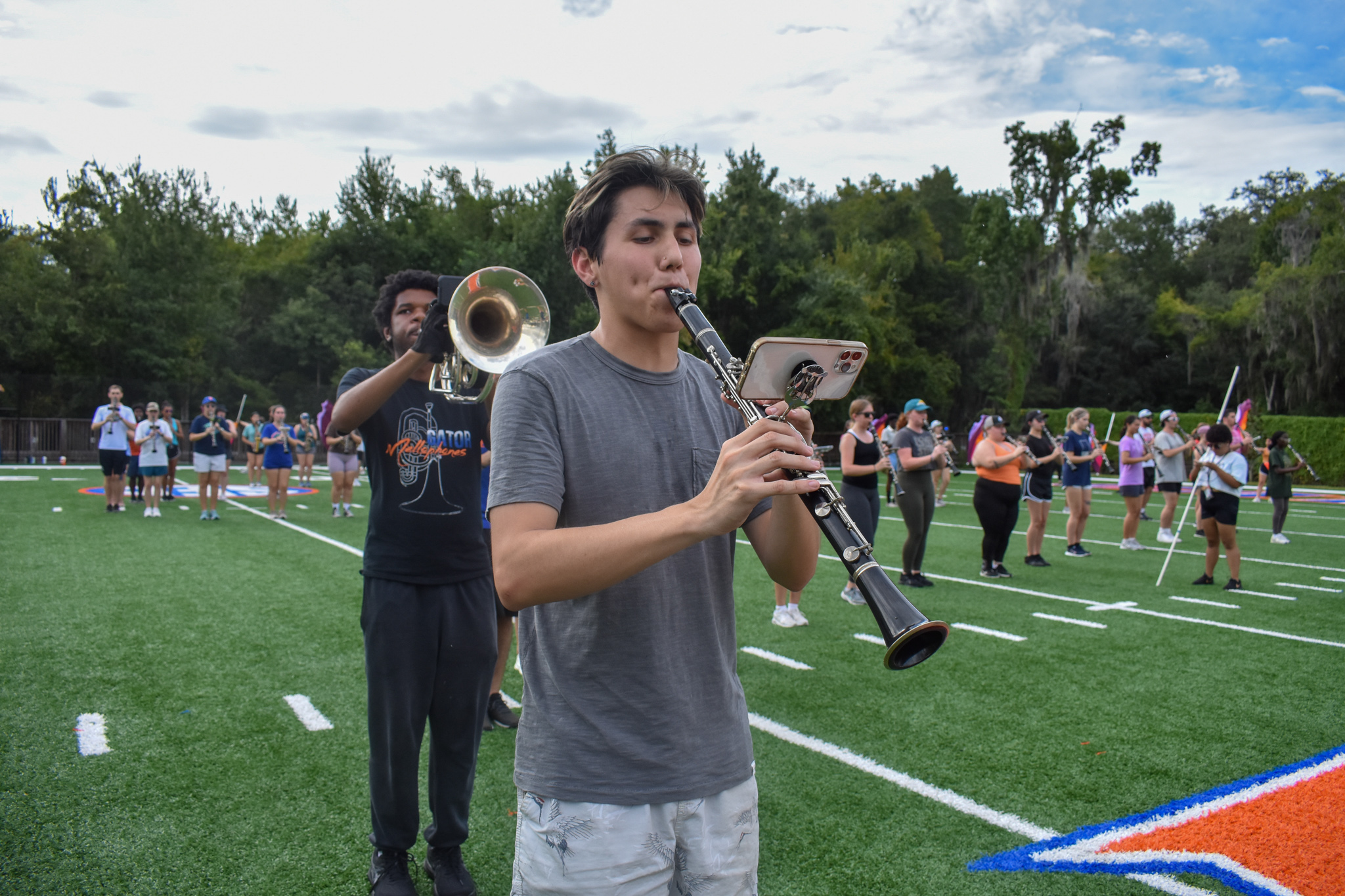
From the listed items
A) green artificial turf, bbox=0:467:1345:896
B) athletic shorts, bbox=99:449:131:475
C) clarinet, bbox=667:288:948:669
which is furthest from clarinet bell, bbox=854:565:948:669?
athletic shorts, bbox=99:449:131:475

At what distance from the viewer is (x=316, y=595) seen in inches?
340

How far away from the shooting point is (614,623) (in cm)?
171

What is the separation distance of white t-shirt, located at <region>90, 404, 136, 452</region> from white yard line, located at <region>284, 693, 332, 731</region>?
1100 cm

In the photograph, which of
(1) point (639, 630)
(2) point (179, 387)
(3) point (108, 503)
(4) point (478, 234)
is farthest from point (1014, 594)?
(4) point (478, 234)

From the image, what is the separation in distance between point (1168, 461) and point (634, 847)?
1451 centimetres

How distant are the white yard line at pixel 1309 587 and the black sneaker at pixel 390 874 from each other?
10606mm

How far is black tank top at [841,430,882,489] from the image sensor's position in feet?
28.3

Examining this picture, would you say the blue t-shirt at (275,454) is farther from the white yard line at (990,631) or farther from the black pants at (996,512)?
the white yard line at (990,631)

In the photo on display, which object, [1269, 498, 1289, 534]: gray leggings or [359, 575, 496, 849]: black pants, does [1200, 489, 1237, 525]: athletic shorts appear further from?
[359, 575, 496, 849]: black pants

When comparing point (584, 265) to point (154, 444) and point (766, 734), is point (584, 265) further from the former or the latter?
point (154, 444)

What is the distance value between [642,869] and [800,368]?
1021 mm

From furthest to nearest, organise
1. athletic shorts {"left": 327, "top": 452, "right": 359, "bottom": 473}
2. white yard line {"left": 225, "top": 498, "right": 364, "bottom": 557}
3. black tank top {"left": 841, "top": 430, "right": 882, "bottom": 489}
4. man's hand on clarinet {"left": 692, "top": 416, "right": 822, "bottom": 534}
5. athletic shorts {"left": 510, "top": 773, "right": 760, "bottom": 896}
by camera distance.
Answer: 1. athletic shorts {"left": 327, "top": 452, "right": 359, "bottom": 473}
2. white yard line {"left": 225, "top": 498, "right": 364, "bottom": 557}
3. black tank top {"left": 841, "top": 430, "right": 882, "bottom": 489}
4. athletic shorts {"left": 510, "top": 773, "right": 760, "bottom": 896}
5. man's hand on clarinet {"left": 692, "top": 416, "right": 822, "bottom": 534}

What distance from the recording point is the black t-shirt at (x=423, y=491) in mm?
3248

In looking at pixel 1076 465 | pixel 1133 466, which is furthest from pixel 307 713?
pixel 1133 466
